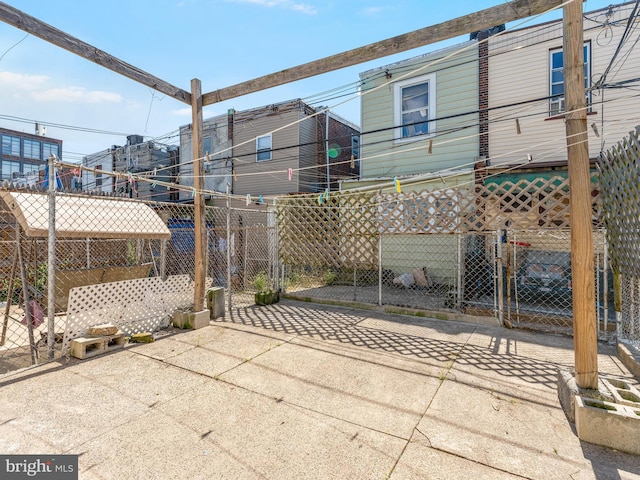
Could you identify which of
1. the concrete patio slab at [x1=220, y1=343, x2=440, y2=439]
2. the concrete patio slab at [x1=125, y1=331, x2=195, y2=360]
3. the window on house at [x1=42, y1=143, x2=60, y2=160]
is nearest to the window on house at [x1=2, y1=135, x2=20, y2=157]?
the window on house at [x1=42, y1=143, x2=60, y2=160]

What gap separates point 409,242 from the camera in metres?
10.3

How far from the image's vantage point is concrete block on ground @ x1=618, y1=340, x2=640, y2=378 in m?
3.82

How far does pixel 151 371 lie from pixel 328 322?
10.5ft

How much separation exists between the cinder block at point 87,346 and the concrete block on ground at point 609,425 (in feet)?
17.9

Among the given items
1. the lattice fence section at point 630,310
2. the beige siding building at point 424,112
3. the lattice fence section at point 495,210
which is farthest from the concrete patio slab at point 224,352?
the beige siding building at point 424,112

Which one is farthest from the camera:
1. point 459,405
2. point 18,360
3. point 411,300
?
point 411,300

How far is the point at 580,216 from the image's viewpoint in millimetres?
2936

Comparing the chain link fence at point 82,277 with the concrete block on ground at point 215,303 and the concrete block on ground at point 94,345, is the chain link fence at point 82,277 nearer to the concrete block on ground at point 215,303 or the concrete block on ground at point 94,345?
the concrete block on ground at point 94,345

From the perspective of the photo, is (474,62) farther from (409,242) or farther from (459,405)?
(459,405)

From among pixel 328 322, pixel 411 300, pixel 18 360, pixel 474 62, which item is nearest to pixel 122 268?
pixel 18 360

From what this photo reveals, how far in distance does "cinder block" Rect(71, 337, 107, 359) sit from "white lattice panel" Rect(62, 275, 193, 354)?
12cm

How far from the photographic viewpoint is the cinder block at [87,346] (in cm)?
424

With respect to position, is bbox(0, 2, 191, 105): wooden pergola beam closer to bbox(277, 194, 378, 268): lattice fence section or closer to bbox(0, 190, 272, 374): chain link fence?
bbox(0, 190, 272, 374): chain link fence

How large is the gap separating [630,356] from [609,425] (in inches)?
85.3
